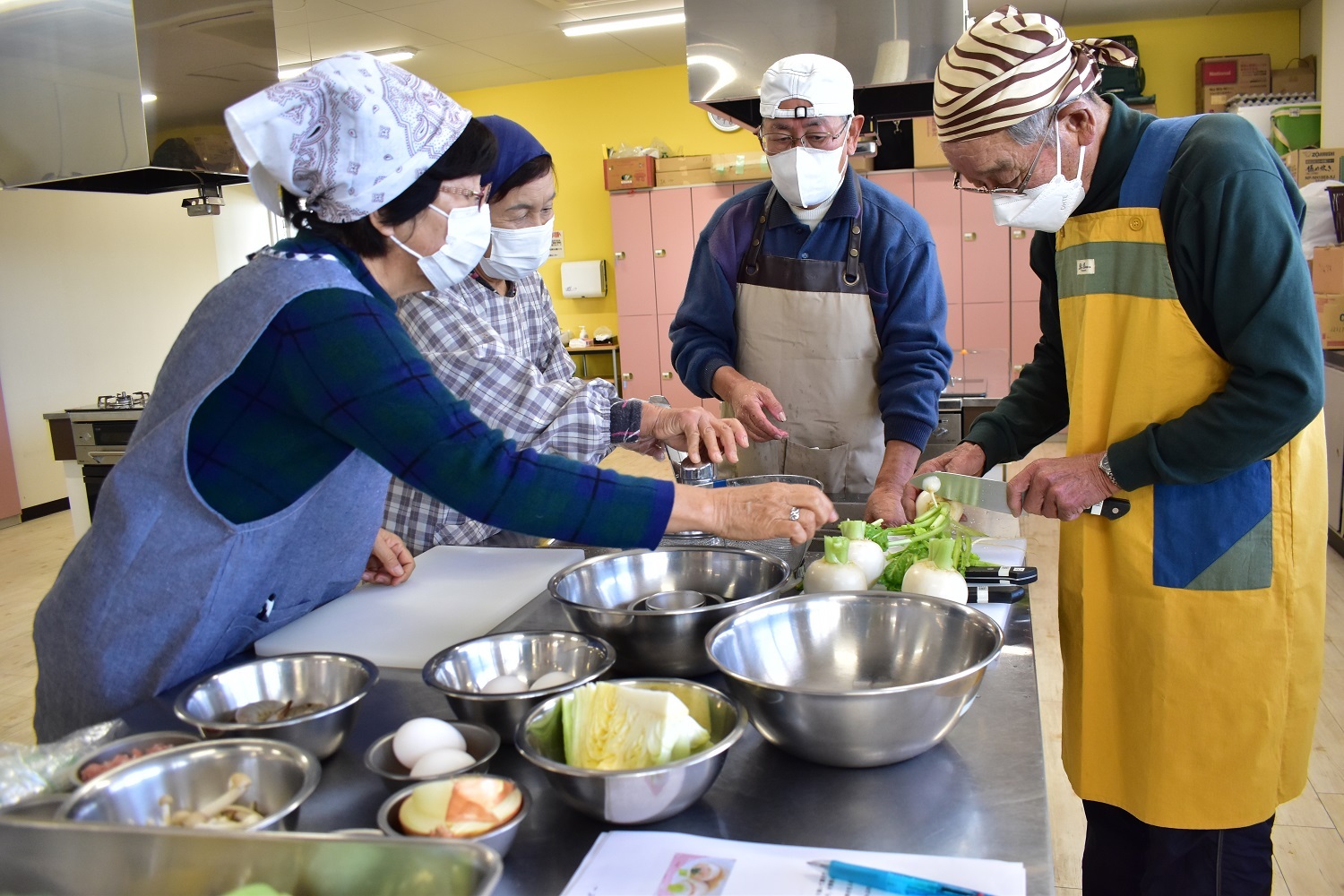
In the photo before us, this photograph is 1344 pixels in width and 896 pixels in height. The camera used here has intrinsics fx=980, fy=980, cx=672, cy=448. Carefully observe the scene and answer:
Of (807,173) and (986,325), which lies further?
(986,325)

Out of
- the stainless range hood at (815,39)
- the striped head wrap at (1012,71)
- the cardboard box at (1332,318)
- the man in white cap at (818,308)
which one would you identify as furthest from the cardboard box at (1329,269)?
the striped head wrap at (1012,71)

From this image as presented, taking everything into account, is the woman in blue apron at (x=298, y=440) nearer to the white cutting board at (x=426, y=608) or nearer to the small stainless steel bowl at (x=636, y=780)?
the white cutting board at (x=426, y=608)

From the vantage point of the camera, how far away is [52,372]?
711 cm

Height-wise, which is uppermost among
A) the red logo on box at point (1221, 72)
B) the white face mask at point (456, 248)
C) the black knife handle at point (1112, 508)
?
the red logo on box at point (1221, 72)

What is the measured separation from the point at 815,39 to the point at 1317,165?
4.61 metres

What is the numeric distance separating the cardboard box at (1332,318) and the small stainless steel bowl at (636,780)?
503 centimetres

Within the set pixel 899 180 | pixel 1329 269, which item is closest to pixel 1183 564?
pixel 1329 269

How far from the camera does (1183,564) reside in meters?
1.57

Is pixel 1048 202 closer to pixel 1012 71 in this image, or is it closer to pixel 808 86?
pixel 1012 71

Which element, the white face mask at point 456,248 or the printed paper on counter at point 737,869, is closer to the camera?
the printed paper on counter at point 737,869

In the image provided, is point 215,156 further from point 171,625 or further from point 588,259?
point 588,259

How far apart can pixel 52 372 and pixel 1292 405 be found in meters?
7.86

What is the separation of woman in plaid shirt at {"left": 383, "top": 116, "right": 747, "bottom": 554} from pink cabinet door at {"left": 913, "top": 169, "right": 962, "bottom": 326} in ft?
19.9

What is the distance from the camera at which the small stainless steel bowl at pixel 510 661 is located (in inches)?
42.8
